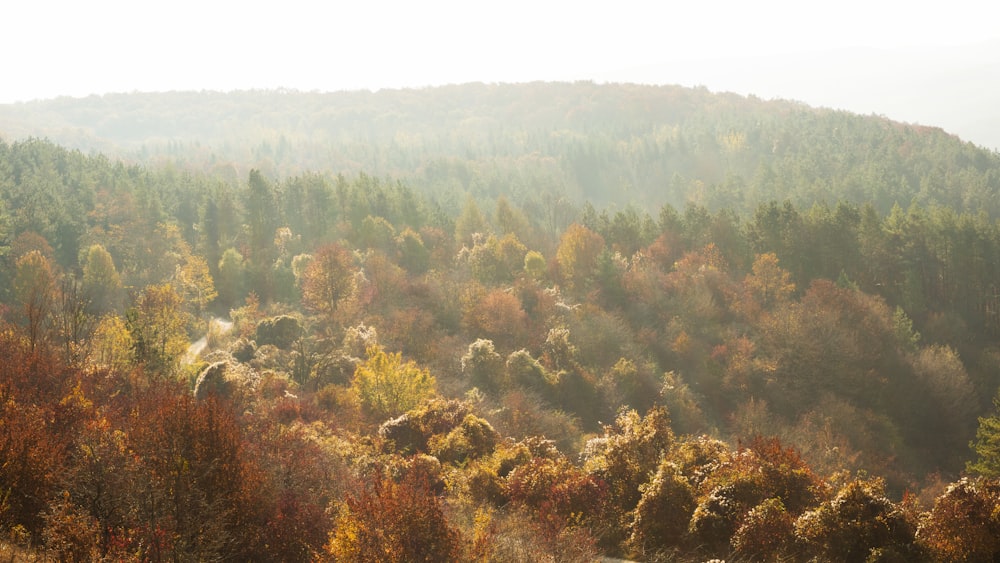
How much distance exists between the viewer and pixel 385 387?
4934 cm

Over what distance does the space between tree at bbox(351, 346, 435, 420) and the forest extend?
17cm

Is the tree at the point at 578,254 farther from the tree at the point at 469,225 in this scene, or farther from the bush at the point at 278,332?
the bush at the point at 278,332

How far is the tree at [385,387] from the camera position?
160 ft

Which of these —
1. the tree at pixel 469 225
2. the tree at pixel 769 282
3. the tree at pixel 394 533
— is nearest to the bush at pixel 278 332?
the tree at pixel 394 533

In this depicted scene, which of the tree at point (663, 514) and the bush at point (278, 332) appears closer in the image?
the tree at point (663, 514)

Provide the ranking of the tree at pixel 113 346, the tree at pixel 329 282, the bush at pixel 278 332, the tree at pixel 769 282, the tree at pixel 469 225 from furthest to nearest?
the tree at pixel 469 225 < the tree at pixel 769 282 < the tree at pixel 329 282 < the bush at pixel 278 332 < the tree at pixel 113 346

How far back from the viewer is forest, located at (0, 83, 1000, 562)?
76.5 feet

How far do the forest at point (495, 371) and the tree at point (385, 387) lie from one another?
0.17 metres

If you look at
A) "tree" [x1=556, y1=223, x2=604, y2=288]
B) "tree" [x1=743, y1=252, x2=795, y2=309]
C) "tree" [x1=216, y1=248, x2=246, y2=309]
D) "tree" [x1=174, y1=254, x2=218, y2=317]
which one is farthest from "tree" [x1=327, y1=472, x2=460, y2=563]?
"tree" [x1=743, y1=252, x2=795, y2=309]

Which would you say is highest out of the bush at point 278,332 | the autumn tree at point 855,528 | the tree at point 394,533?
the tree at point 394,533

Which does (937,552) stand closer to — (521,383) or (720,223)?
(521,383)

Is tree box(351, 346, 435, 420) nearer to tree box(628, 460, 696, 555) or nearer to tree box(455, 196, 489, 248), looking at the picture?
tree box(628, 460, 696, 555)

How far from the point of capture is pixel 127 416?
1193 inches

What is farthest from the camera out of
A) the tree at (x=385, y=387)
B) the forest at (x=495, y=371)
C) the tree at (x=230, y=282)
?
the tree at (x=230, y=282)
